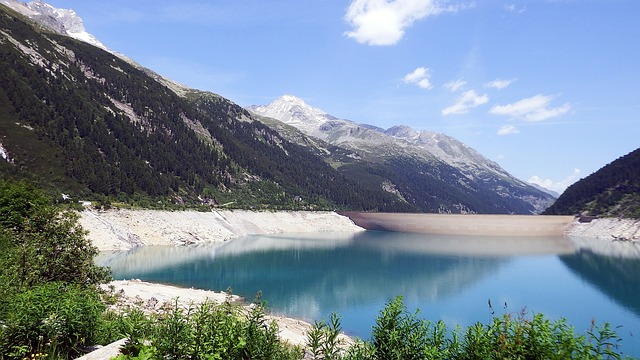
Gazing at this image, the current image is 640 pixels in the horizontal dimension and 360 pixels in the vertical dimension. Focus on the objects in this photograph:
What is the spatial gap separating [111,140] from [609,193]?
172 meters

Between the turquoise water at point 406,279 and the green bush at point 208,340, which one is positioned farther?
the turquoise water at point 406,279

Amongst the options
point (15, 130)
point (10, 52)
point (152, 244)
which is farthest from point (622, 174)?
point (10, 52)

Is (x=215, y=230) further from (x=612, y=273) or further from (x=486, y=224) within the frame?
(x=486, y=224)

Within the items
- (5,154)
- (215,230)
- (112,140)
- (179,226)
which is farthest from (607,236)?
(5,154)

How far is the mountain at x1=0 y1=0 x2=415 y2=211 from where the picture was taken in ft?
298

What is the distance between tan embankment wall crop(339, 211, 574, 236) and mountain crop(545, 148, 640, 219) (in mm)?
12108

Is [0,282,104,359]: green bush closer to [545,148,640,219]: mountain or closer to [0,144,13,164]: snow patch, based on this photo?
[0,144,13,164]: snow patch

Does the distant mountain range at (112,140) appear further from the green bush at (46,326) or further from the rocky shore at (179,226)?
the green bush at (46,326)

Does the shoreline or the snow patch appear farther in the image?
the snow patch

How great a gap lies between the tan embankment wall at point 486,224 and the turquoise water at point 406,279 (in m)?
28.8

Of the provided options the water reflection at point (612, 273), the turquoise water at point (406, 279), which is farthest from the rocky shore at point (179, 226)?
the water reflection at point (612, 273)

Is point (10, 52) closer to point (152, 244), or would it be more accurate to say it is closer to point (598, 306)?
point (152, 244)

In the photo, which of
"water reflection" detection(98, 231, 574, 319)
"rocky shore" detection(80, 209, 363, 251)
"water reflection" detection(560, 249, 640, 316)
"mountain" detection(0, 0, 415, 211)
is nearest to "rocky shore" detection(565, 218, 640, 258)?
"water reflection" detection(560, 249, 640, 316)

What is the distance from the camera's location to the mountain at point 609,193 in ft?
395
